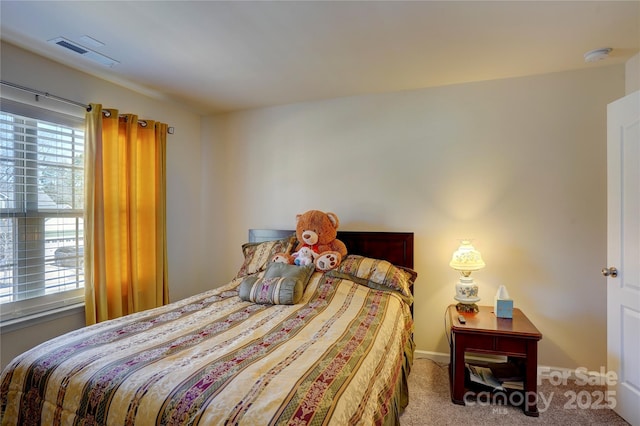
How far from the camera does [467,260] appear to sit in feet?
7.99

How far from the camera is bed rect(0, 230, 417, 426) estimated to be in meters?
1.07

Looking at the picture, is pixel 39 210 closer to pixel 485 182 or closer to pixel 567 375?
pixel 485 182

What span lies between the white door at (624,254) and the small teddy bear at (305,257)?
198cm

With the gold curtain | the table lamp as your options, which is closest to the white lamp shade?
the table lamp

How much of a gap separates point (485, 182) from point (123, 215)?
10.1 ft

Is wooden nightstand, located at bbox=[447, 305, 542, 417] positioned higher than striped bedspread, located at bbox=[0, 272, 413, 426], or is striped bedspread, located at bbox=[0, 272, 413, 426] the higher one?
striped bedspread, located at bbox=[0, 272, 413, 426]

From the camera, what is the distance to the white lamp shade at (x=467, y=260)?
2418 millimetres

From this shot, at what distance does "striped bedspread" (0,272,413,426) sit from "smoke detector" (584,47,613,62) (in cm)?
229

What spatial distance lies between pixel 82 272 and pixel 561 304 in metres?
3.81

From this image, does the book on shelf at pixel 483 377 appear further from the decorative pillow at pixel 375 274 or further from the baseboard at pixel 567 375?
the decorative pillow at pixel 375 274

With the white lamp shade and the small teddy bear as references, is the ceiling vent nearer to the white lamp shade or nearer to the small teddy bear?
the small teddy bear

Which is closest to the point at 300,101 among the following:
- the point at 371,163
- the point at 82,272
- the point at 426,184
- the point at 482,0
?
the point at 371,163

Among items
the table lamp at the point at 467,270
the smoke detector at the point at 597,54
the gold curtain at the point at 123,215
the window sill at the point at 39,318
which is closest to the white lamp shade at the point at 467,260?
the table lamp at the point at 467,270

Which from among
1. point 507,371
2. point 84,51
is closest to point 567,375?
point 507,371
